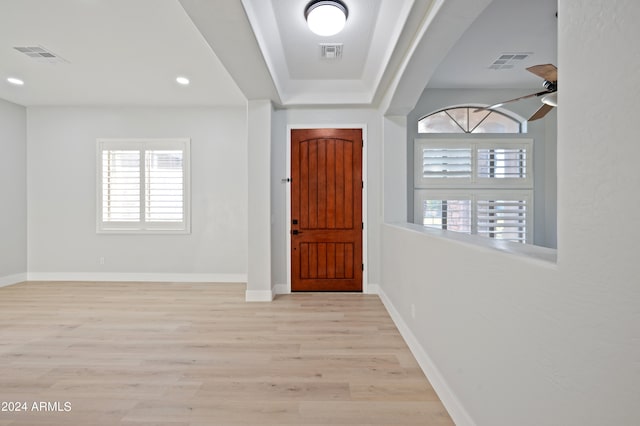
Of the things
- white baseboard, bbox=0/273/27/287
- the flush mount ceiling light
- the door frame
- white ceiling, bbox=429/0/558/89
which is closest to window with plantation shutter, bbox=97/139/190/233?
white baseboard, bbox=0/273/27/287

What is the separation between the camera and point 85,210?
16.3 ft

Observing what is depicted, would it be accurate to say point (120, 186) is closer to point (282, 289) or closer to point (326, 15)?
point (282, 289)

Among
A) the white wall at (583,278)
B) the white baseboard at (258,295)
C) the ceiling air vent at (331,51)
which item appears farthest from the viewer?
the white baseboard at (258,295)

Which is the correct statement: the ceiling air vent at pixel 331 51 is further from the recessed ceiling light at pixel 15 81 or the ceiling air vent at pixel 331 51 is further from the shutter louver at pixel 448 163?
the recessed ceiling light at pixel 15 81

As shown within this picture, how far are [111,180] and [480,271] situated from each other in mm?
5489

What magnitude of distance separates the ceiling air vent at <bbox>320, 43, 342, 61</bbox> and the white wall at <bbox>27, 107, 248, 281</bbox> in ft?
6.63

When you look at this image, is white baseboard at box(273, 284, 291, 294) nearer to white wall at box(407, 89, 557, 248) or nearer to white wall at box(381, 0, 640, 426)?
white wall at box(407, 89, 557, 248)

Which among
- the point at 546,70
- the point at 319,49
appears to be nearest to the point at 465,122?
the point at 546,70

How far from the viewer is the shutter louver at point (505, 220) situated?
451cm

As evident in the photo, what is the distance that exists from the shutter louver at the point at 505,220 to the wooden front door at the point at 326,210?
1934mm

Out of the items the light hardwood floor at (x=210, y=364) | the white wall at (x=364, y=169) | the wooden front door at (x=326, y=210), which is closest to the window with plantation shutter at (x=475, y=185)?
the white wall at (x=364, y=169)

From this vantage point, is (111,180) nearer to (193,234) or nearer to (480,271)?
(193,234)

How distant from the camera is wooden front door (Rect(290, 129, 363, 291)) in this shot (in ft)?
14.1

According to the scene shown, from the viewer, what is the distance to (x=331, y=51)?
10.7 ft
